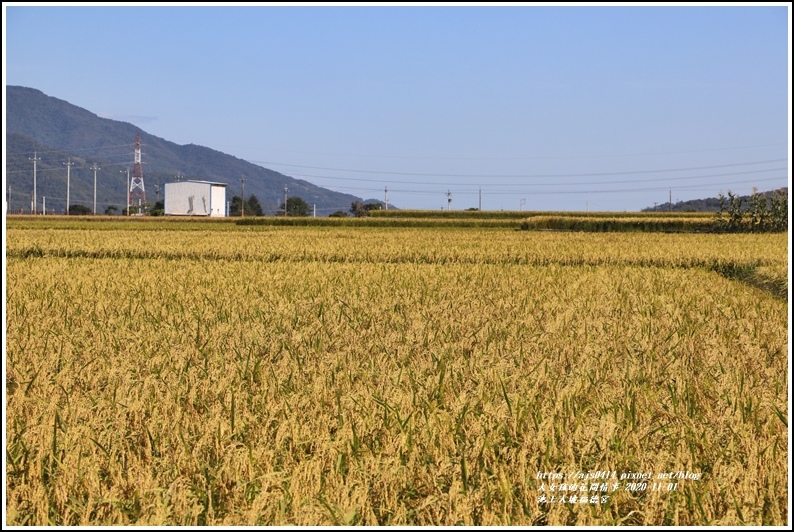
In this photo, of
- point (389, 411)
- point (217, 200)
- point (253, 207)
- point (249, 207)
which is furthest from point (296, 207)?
point (389, 411)

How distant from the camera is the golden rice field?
115 inches

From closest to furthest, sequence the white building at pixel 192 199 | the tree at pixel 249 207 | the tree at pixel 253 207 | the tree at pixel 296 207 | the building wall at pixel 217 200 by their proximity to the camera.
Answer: the white building at pixel 192 199, the building wall at pixel 217 200, the tree at pixel 296 207, the tree at pixel 249 207, the tree at pixel 253 207

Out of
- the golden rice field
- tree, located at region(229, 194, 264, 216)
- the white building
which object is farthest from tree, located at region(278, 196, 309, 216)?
the golden rice field

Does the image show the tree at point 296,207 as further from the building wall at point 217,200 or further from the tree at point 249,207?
the building wall at point 217,200

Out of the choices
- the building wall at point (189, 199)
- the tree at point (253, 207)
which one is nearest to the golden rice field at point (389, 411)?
the building wall at point (189, 199)

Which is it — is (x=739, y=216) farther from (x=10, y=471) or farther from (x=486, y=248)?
(x=10, y=471)

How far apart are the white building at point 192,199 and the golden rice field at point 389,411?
86.0m

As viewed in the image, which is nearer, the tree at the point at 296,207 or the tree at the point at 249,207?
the tree at the point at 296,207

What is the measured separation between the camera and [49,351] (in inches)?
224

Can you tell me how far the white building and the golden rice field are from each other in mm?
85978

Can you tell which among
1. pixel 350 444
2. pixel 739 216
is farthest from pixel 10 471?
pixel 739 216

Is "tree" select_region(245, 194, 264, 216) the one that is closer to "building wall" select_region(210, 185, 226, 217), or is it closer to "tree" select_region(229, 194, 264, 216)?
"tree" select_region(229, 194, 264, 216)

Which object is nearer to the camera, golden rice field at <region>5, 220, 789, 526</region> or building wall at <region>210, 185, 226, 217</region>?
golden rice field at <region>5, 220, 789, 526</region>

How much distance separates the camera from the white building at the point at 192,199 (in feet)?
304
